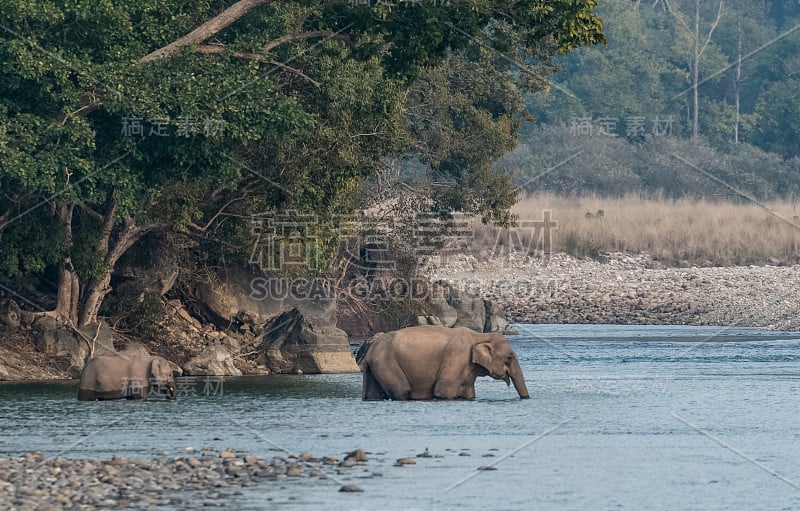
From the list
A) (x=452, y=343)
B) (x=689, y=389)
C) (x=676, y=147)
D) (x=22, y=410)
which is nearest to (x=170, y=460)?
(x=22, y=410)

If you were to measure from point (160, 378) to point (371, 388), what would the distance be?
149 inches

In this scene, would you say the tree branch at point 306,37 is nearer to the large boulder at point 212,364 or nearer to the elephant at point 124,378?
the elephant at point 124,378

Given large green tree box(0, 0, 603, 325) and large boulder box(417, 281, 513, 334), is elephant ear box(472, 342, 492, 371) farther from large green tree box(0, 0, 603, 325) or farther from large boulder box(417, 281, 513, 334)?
large boulder box(417, 281, 513, 334)

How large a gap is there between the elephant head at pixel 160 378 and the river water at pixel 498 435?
18.1 inches

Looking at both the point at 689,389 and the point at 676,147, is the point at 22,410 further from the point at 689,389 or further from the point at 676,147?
the point at 676,147

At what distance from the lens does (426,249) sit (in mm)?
46094

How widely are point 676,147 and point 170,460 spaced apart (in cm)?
7273

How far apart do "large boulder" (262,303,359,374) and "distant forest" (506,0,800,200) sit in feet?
157

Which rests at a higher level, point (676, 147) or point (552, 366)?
point (676, 147)

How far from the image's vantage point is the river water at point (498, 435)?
685 inches

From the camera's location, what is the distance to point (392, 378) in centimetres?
2700

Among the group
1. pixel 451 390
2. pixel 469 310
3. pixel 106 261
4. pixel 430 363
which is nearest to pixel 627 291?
pixel 469 310

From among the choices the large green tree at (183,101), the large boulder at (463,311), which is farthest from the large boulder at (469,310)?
the large green tree at (183,101)

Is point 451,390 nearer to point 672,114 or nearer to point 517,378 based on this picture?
point 517,378
